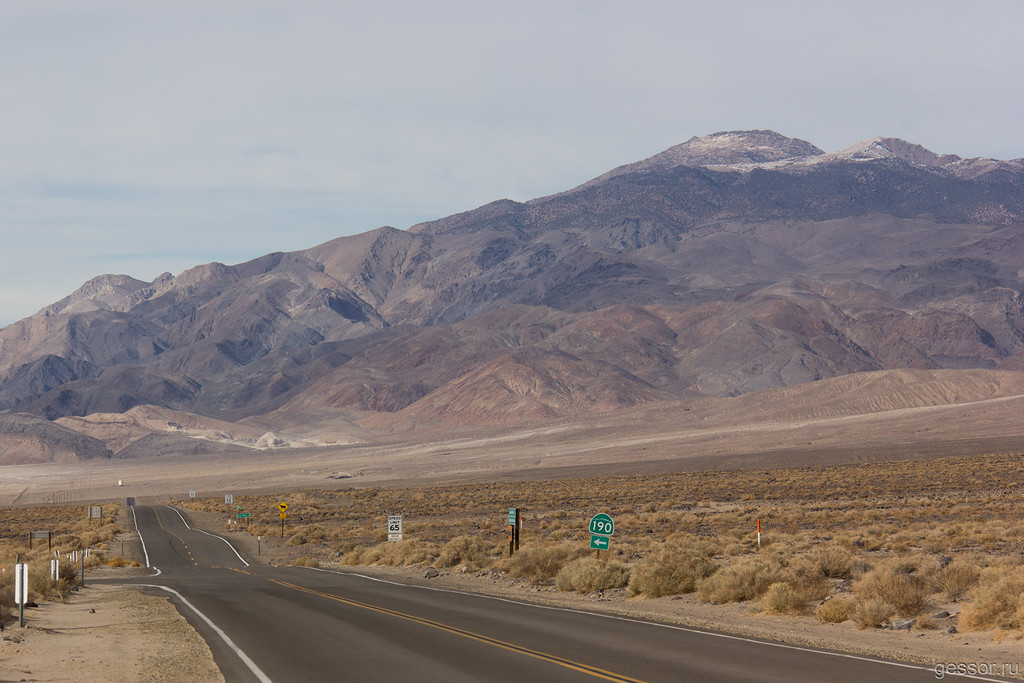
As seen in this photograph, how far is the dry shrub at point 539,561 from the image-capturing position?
28.2m

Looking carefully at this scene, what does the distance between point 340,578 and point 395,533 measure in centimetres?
777

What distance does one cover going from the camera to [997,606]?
16.3m

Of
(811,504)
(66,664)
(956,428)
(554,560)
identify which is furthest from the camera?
(956,428)

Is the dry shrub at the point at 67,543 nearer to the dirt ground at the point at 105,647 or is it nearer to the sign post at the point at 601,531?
the dirt ground at the point at 105,647

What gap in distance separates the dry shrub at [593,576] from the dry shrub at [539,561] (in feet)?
5.92

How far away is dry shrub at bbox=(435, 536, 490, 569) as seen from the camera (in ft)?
106

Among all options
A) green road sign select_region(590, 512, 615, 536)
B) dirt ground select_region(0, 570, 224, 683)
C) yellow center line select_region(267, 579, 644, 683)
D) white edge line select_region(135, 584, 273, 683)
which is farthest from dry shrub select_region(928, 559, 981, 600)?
dirt ground select_region(0, 570, 224, 683)

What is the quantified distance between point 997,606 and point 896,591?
218 cm

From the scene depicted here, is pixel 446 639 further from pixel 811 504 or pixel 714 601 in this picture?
pixel 811 504

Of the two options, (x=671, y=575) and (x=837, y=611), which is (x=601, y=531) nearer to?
(x=671, y=575)

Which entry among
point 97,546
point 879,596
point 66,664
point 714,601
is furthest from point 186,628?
point 97,546

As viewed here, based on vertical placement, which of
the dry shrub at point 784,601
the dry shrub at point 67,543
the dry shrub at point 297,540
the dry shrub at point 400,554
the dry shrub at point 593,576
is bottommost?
the dry shrub at point 297,540

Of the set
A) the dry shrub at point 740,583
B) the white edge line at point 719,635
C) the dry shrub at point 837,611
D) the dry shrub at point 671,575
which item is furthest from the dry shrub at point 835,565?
the white edge line at point 719,635

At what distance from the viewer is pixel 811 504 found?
50.8 metres
